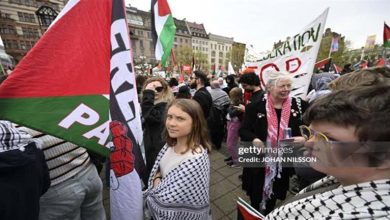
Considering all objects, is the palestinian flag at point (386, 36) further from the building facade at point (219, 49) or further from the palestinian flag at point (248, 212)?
the building facade at point (219, 49)

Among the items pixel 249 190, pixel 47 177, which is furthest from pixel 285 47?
pixel 47 177

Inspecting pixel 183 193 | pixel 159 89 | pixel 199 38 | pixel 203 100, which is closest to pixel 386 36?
pixel 203 100

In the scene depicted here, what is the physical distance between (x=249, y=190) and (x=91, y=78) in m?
2.31

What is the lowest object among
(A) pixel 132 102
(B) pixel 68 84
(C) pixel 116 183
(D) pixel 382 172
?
(C) pixel 116 183

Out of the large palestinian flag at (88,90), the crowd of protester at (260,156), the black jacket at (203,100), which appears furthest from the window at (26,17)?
the large palestinian flag at (88,90)

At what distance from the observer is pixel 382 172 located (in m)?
0.61

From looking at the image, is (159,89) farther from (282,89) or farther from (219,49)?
(219,49)

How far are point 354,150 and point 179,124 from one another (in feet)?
4.03

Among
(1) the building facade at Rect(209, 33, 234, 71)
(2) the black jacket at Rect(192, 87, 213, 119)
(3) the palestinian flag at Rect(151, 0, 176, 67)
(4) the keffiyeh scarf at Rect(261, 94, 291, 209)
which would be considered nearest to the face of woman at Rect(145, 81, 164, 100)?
(3) the palestinian flag at Rect(151, 0, 176, 67)

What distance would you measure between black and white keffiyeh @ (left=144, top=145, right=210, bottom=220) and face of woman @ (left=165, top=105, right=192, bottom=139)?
0.25 m

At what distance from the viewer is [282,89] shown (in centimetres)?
214

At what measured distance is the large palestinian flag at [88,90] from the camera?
1.00 m

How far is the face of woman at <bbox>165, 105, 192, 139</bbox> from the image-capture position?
5.42 ft

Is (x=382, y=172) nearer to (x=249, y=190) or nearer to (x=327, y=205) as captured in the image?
(x=327, y=205)
